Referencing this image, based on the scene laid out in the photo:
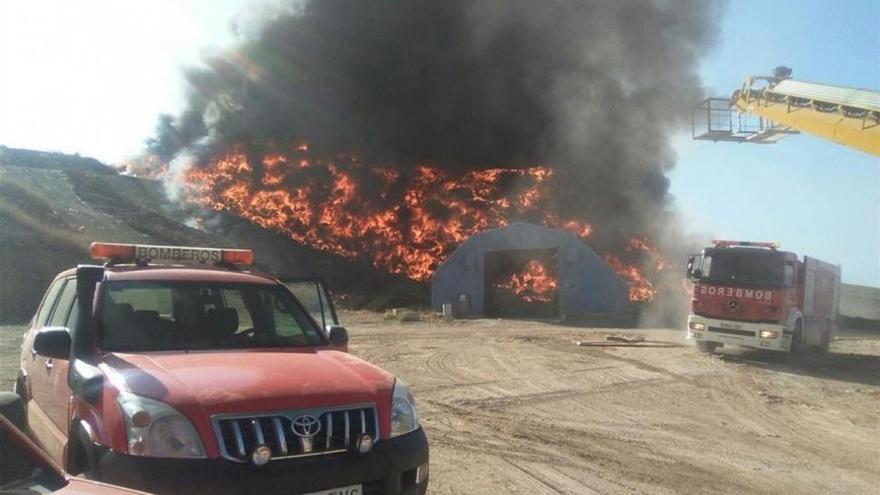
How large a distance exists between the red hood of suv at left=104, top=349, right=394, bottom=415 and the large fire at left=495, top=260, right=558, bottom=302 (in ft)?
83.0

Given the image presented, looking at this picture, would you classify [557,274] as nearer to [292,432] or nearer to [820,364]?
[820,364]

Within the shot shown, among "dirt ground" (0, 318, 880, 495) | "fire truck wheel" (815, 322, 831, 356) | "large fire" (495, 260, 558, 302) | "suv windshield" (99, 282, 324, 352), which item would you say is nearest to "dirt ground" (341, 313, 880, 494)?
"dirt ground" (0, 318, 880, 495)

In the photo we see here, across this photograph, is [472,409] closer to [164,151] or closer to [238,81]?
[238,81]

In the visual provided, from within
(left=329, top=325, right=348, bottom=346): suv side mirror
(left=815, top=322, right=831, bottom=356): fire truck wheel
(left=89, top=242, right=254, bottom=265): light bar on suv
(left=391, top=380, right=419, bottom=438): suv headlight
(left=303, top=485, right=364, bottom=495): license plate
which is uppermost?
(left=89, top=242, right=254, bottom=265): light bar on suv

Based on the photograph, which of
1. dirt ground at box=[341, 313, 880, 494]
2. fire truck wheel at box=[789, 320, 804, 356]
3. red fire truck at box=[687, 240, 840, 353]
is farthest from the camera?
fire truck wheel at box=[789, 320, 804, 356]

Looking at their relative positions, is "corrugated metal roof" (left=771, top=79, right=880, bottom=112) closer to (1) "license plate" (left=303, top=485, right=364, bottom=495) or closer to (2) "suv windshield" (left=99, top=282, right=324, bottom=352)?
(2) "suv windshield" (left=99, top=282, right=324, bottom=352)

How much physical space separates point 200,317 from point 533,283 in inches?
1004

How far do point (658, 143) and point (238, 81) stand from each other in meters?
19.9

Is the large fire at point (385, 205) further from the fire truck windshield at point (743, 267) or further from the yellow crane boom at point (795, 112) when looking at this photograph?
the fire truck windshield at point (743, 267)

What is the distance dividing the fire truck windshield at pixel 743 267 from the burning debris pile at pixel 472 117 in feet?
54.4

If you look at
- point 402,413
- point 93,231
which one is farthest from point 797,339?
point 93,231

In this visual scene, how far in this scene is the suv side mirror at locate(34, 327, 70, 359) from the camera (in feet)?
13.4

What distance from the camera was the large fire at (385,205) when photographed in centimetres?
3247

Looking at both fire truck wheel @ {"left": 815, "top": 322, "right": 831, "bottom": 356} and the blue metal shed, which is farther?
the blue metal shed
